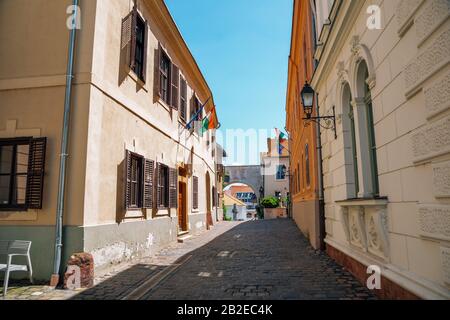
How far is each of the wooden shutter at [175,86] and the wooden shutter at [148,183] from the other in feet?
10.3

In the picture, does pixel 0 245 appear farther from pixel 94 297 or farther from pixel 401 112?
pixel 401 112

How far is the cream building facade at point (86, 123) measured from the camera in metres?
5.68

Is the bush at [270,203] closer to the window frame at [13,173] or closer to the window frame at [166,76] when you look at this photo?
the window frame at [166,76]

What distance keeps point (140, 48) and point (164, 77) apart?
6.26ft

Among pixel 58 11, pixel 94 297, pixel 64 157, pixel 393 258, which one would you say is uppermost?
pixel 58 11

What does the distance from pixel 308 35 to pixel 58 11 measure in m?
7.17

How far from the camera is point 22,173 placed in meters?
5.86

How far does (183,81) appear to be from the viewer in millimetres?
12586

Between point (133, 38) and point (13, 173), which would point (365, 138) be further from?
point (13, 173)

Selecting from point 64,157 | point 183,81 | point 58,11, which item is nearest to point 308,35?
point 183,81

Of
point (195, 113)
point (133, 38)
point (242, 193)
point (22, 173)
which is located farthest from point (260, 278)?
point (242, 193)

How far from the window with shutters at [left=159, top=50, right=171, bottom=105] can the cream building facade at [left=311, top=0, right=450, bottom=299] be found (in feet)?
18.0

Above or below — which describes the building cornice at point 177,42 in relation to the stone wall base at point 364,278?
above

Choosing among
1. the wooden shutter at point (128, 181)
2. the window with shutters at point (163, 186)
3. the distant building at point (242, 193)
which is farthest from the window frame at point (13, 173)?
the distant building at point (242, 193)
